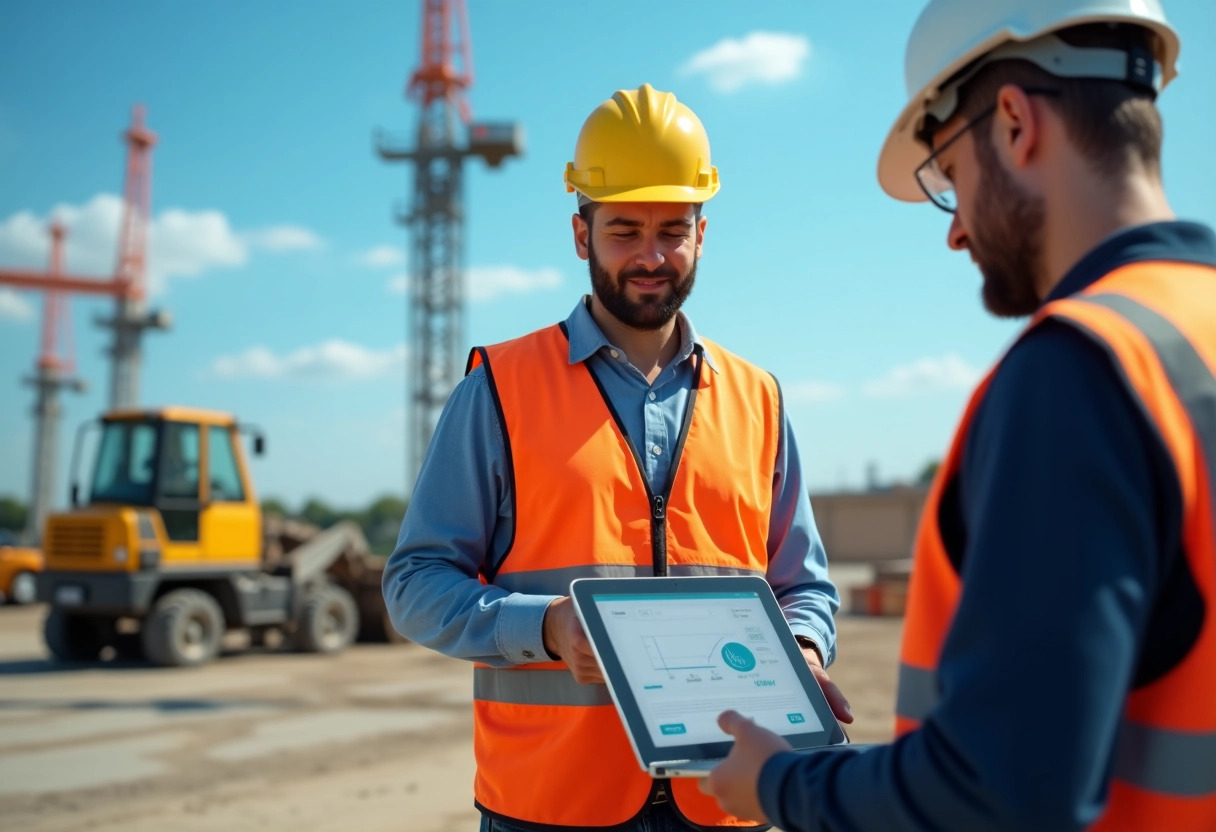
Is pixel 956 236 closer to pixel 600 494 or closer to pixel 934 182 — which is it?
pixel 934 182

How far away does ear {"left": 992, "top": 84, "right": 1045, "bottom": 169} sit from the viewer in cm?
124

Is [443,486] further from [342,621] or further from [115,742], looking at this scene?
[342,621]

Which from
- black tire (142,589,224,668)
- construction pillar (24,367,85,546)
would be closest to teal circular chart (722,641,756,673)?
black tire (142,589,224,668)

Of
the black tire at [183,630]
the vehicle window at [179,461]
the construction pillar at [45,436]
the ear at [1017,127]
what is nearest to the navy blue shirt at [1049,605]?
the ear at [1017,127]

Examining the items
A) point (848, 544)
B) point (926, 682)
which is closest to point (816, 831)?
point (926, 682)

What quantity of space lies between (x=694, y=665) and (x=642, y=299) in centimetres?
104

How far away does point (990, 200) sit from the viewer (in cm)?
128

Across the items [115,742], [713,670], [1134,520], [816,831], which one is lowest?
[115,742]

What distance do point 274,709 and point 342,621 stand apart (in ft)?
16.5

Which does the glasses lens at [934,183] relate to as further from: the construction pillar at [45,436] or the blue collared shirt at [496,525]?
the construction pillar at [45,436]

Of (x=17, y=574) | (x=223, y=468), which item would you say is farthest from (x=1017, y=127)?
(x=17, y=574)

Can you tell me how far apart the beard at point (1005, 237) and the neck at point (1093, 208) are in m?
0.02

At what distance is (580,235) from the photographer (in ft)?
8.63

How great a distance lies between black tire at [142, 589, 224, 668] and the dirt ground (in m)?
0.25
